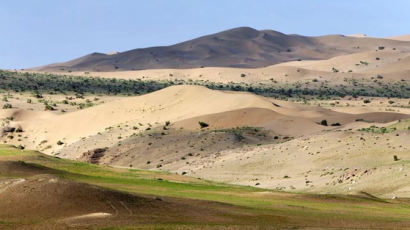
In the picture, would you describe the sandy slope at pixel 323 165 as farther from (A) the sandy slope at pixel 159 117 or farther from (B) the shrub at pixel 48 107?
(B) the shrub at pixel 48 107

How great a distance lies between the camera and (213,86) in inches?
5428

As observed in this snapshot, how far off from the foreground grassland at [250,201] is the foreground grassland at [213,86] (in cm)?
7275

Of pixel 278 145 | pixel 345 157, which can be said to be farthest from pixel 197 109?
pixel 345 157

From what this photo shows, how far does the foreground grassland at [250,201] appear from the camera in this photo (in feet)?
104

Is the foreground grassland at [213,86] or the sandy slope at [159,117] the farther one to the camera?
the foreground grassland at [213,86]

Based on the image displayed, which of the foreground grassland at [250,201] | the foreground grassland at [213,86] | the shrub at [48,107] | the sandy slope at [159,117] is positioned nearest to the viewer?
the foreground grassland at [250,201]

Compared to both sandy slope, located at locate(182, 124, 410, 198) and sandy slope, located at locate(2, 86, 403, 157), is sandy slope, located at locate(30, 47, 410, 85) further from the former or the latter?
sandy slope, located at locate(182, 124, 410, 198)

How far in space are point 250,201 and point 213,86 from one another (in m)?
99.6

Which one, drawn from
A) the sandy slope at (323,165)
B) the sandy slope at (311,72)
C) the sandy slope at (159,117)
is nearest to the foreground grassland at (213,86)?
the sandy slope at (311,72)

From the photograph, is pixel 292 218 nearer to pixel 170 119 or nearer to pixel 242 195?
pixel 242 195

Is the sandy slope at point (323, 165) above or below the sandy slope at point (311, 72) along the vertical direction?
below

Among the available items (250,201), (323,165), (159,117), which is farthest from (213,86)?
(250,201)

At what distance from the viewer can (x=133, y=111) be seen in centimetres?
9888

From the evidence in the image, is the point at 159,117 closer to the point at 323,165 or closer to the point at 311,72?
the point at 323,165
